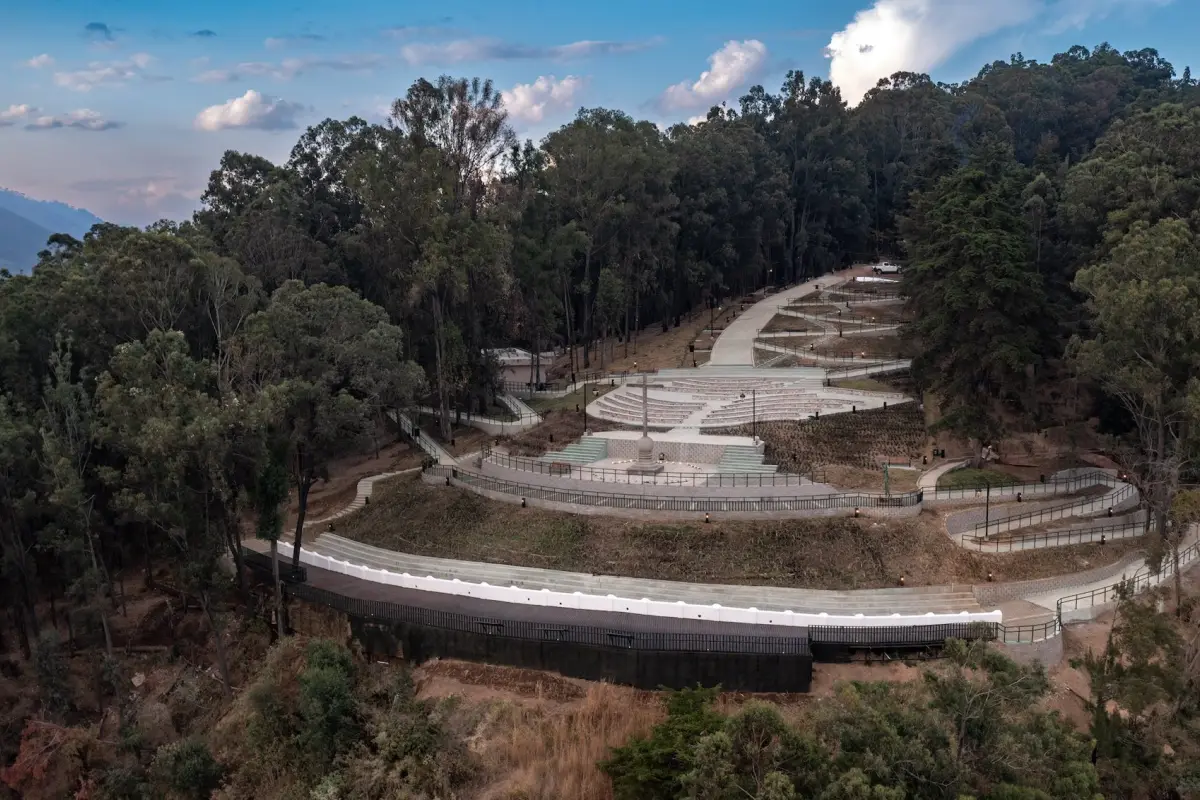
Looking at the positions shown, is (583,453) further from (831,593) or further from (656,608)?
(831,593)

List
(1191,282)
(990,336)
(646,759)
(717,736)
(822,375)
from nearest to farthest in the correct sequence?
(717,736)
(646,759)
(1191,282)
(990,336)
(822,375)

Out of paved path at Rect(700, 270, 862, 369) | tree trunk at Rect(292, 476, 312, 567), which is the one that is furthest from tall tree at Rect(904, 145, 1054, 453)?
tree trunk at Rect(292, 476, 312, 567)

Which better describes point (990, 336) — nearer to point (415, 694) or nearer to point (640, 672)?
point (640, 672)

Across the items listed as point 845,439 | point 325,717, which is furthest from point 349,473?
point 845,439

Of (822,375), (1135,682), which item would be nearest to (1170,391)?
(1135,682)

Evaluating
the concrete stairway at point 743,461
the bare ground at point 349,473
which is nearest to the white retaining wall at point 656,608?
the concrete stairway at point 743,461

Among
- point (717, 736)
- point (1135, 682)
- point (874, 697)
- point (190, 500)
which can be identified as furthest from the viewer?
point (190, 500)

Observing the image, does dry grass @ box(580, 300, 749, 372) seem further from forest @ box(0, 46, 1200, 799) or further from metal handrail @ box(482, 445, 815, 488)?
metal handrail @ box(482, 445, 815, 488)
